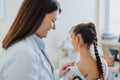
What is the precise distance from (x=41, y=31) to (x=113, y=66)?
1.84 metres

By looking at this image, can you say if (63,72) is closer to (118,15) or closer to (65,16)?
(65,16)

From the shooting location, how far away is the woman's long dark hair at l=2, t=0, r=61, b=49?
41.5 inches

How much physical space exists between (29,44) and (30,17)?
12 cm

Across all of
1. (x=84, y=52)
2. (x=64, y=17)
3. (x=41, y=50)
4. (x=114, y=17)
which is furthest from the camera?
(x=114, y=17)

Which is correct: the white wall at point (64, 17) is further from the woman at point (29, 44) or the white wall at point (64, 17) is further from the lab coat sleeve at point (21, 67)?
the lab coat sleeve at point (21, 67)

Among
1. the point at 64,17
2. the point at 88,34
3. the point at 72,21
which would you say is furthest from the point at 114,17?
the point at 88,34

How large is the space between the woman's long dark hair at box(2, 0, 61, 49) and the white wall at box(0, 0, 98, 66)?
5.00ft

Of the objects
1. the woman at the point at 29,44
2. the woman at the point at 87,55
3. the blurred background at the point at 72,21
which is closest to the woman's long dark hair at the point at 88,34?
the woman at the point at 87,55

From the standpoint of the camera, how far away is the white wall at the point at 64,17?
8.43 feet

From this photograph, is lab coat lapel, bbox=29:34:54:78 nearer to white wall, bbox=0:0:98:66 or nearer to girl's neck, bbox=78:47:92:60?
girl's neck, bbox=78:47:92:60

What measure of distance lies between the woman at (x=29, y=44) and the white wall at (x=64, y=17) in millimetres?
1512

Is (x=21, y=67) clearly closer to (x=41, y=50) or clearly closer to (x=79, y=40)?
(x=41, y=50)

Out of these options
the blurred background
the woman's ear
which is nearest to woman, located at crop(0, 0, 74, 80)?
the woman's ear

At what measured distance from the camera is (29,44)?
1060mm
